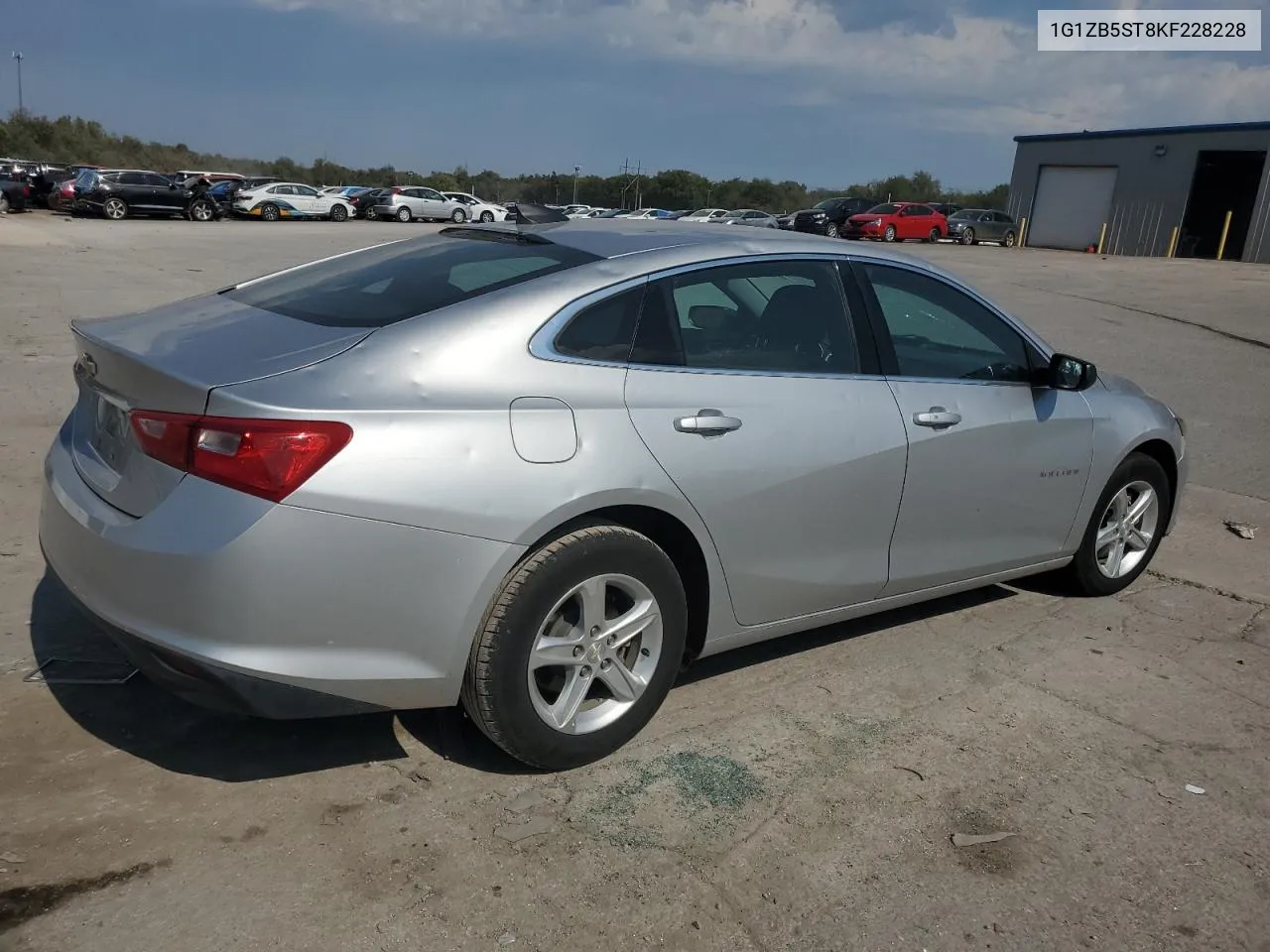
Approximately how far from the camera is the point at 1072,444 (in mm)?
4516

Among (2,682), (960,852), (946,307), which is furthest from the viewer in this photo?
(946,307)

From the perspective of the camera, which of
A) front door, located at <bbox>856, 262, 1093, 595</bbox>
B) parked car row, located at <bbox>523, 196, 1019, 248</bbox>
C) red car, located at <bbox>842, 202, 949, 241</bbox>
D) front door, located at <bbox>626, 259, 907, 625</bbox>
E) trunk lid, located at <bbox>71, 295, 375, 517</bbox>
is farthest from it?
parked car row, located at <bbox>523, 196, 1019, 248</bbox>

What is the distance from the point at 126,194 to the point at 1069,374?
3817 cm

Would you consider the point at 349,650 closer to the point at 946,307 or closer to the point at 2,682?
the point at 2,682

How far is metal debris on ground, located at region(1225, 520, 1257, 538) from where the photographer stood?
20.1 feet

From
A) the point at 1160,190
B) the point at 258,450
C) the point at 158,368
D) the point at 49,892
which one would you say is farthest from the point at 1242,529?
the point at 1160,190

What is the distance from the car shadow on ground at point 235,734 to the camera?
10.5 feet

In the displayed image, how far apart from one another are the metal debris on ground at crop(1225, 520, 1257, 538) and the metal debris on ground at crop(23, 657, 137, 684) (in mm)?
5874

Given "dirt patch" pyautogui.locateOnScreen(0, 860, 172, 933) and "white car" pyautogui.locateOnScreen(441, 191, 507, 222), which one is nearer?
"dirt patch" pyautogui.locateOnScreen(0, 860, 172, 933)

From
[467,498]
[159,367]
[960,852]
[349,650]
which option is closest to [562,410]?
[467,498]

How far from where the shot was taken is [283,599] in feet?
8.63

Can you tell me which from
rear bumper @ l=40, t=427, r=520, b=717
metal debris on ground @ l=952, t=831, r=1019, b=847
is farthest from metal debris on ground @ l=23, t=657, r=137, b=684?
metal debris on ground @ l=952, t=831, r=1019, b=847

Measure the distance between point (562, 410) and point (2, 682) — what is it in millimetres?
2226

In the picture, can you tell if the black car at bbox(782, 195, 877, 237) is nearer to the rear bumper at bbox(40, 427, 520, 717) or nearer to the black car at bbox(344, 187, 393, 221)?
the black car at bbox(344, 187, 393, 221)
